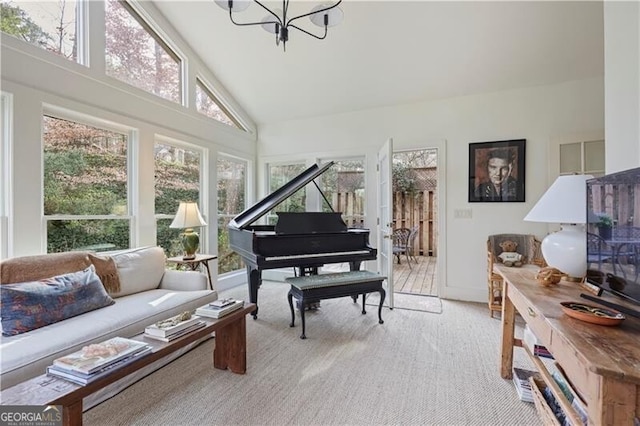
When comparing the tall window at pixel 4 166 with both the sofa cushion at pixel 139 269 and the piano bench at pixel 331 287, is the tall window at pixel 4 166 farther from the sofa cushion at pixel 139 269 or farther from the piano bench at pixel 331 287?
the piano bench at pixel 331 287

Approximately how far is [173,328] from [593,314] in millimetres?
2028

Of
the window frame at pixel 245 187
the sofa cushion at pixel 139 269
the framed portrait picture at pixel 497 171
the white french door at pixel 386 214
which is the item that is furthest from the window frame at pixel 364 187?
the sofa cushion at pixel 139 269

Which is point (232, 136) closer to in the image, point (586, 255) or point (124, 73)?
point (124, 73)

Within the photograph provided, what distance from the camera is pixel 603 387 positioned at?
2.81 ft

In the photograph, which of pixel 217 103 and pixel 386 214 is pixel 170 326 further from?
pixel 217 103

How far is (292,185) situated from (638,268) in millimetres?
3018

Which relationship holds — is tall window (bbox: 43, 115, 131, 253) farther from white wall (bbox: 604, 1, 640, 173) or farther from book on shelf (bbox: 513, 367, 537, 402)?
white wall (bbox: 604, 1, 640, 173)

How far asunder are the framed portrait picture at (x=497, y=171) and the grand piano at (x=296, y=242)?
1.65 metres

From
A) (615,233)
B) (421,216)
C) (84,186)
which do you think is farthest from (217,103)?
(421,216)

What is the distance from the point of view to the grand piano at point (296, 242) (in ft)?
10.1

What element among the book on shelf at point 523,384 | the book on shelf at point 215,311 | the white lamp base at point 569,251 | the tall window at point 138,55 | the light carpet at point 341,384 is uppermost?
the tall window at point 138,55

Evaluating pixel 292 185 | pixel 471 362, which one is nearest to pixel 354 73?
pixel 292 185

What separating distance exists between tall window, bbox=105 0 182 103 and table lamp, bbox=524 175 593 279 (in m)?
3.97

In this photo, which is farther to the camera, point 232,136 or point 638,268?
point 232,136
